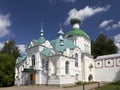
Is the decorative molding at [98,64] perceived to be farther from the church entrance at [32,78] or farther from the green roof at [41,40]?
the church entrance at [32,78]

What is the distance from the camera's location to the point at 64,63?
114ft

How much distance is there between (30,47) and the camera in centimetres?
3944

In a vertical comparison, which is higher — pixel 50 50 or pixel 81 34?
pixel 81 34

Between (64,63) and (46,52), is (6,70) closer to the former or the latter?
(46,52)

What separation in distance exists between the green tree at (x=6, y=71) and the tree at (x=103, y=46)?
71.7 feet

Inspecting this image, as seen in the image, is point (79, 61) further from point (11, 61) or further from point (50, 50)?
point (11, 61)

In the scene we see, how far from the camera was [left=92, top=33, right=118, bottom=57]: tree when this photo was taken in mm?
54406

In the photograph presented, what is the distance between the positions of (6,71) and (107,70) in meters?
21.3

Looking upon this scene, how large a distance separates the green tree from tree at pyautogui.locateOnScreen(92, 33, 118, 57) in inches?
860

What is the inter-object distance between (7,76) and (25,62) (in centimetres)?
669

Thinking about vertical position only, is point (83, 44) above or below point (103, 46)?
below

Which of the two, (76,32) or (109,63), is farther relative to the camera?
(76,32)

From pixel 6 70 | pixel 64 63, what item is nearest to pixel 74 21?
pixel 64 63

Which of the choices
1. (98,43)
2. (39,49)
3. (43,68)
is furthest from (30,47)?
(98,43)
